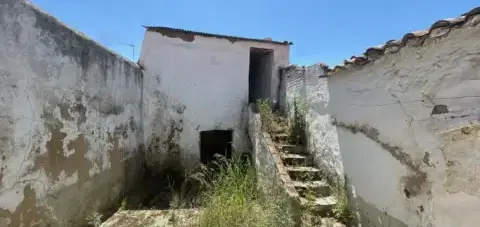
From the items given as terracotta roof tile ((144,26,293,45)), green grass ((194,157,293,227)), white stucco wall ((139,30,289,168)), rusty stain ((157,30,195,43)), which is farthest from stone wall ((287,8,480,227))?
rusty stain ((157,30,195,43))

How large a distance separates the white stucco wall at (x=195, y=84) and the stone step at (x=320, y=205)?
4.79 m

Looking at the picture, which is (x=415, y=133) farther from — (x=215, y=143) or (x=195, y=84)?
(x=215, y=143)

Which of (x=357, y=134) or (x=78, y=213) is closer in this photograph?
(x=357, y=134)

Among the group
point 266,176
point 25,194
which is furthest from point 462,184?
point 25,194

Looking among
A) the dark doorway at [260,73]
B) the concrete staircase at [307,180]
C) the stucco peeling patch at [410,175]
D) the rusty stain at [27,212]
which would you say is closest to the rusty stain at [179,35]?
the dark doorway at [260,73]

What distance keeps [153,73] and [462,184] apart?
7718mm

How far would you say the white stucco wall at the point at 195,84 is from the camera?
855cm

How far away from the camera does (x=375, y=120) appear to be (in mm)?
3770

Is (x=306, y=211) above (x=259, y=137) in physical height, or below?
below

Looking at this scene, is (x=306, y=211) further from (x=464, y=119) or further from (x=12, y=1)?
(x=12, y=1)

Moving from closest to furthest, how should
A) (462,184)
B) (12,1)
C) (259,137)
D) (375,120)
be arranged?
(462,184) → (12,1) → (375,120) → (259,137)

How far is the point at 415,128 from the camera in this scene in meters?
3.05

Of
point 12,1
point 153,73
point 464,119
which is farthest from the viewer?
point 153,73

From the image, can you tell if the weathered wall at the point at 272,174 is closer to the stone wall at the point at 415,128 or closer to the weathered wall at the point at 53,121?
the stone wall at the point at 415,128
